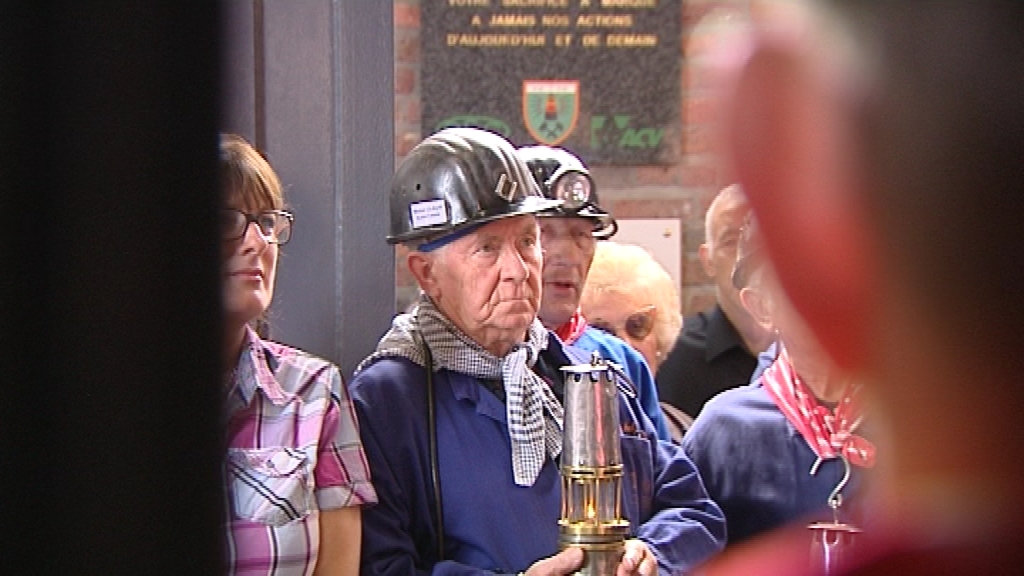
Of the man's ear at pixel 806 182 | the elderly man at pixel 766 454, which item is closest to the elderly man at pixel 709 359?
the elderly man at pixel 766 454

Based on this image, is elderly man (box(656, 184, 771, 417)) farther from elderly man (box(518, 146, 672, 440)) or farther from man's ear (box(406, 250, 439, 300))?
man's ear (box(406, 250, 439, 300))

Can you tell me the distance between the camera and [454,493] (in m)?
1.80

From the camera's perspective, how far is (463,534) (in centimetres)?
180

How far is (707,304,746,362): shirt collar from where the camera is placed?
2.93m

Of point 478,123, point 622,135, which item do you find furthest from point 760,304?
point 622,135

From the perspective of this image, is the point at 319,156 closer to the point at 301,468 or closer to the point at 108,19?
the point at 301,468

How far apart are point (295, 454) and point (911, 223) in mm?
1270

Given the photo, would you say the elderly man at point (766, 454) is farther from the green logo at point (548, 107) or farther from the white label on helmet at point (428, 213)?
the green logo at point (548, 107)

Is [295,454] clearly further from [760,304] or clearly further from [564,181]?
[760,304]

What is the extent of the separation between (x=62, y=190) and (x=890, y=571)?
0.78 feet

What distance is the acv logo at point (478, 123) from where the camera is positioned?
396 cm

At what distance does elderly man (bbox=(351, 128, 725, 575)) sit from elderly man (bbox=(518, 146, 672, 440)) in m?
0.36

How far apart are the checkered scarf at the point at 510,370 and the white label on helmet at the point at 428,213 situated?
0.10 m

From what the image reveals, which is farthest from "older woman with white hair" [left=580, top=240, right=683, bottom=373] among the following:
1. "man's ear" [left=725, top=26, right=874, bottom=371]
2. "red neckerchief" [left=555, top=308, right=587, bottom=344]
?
"man's ear" [left=725, top=26, right=874, bottom=371]
